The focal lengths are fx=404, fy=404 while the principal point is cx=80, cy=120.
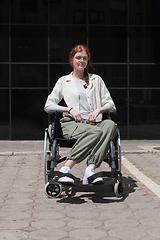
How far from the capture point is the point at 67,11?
13.8m

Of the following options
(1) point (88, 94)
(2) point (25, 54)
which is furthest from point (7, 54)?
(1) point (88, 94)

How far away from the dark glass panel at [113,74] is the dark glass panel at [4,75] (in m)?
2.94

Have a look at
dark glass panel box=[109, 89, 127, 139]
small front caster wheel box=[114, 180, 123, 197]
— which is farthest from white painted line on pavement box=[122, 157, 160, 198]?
dark glass panel box=[109, 89, 127, 139]

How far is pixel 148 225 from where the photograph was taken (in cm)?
358

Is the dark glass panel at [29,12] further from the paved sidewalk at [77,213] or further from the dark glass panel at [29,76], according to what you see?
the paved sidewalk at [77,213]

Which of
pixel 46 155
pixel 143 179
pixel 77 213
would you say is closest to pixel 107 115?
pixel 46 155

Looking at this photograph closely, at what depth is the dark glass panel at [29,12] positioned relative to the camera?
13758mm

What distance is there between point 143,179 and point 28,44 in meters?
8.98

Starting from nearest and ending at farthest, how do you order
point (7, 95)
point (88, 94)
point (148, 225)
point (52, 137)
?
point (148, 225), point (52, 137), point (88, 94), point (7, 95)

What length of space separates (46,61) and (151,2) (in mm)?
4096

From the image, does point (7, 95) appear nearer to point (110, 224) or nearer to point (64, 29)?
point (64, 29)

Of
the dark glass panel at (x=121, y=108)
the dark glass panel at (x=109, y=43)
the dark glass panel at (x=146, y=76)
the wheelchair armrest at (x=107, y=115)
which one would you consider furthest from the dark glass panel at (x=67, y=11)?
the wheelchair armrest at (x=107, y=115)

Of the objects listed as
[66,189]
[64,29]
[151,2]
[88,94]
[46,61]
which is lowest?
[66,189]

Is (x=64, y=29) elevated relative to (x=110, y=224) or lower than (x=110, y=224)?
elevated
